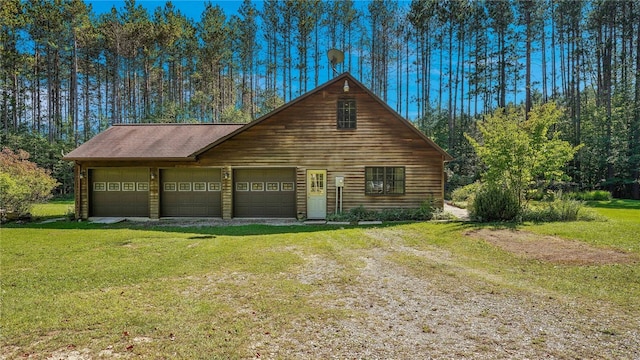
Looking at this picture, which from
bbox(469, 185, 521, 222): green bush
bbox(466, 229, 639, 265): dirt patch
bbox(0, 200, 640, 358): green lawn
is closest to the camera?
bbox(0, 200, 640, 358): green lawn

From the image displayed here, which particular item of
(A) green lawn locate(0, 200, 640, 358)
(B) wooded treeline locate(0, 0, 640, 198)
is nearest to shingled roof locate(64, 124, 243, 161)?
(A) green lawn locate(0, 200, 640, 358)

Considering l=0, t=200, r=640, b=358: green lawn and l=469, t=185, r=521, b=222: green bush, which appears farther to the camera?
l=469, t=185, r=521, b=222: green bush

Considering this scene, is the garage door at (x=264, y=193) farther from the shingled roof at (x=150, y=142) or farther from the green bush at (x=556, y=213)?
the green bush at (x=556, y=213)

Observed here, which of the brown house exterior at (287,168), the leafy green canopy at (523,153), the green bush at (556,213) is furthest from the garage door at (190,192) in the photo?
the green bush at (556,213)

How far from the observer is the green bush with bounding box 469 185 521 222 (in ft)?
40.0

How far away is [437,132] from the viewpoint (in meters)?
28.8

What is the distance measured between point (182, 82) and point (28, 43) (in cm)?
1306

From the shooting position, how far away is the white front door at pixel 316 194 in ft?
45.4

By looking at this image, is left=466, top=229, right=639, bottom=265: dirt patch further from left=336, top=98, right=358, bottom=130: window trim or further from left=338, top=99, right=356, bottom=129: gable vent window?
left=338, top=99, right=356, bottom=129: gable vent window

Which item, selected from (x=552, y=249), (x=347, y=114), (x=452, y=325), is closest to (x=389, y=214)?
(x=347, y=114)

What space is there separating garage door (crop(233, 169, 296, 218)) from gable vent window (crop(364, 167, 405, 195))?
313cm

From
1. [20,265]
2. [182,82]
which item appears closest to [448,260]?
[20,265]

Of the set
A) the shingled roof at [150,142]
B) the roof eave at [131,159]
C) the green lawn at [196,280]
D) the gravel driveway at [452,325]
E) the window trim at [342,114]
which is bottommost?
the gravel driveway at [452,325]

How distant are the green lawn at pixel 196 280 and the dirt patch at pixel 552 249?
42 centimetres
